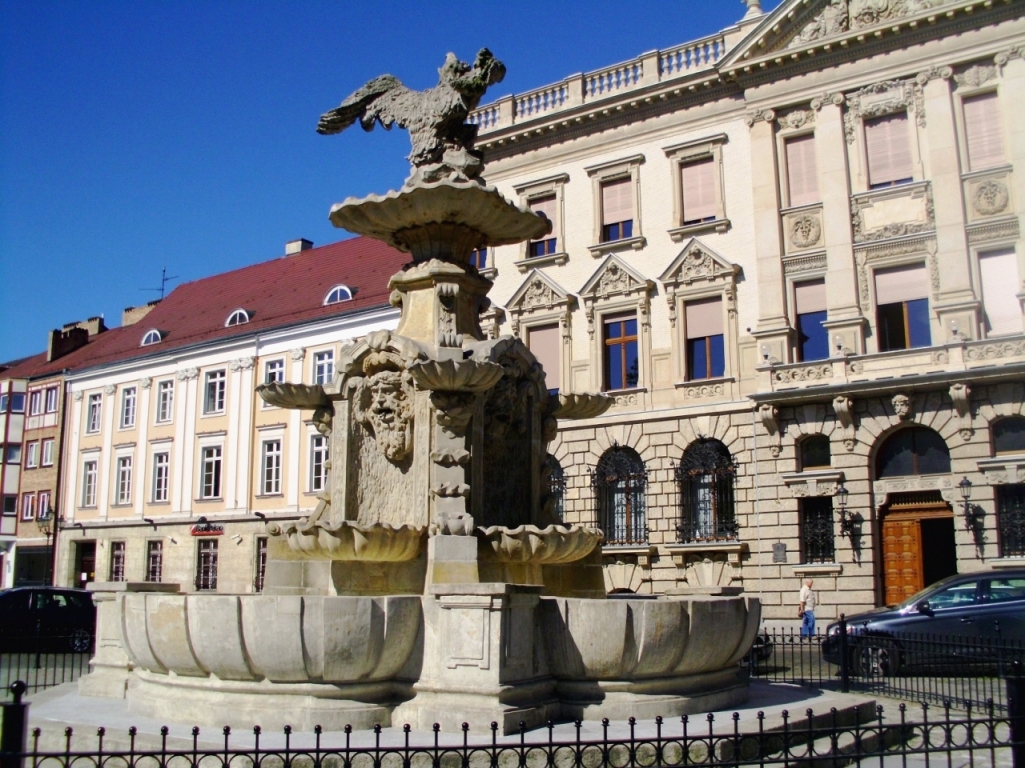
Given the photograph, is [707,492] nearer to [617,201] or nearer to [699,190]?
[699,190]

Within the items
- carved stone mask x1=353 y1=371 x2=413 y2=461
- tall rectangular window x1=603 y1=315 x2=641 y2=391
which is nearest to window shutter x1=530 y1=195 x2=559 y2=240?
tall rectangular window x1=603 y1=315 x2=641 y2=391

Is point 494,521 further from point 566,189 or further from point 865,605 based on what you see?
point 566,189

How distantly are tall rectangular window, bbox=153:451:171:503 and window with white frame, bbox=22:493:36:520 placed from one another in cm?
927

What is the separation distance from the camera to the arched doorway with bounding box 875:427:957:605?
24.4m

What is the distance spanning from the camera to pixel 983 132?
990 inches

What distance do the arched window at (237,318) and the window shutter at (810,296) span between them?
2320cm

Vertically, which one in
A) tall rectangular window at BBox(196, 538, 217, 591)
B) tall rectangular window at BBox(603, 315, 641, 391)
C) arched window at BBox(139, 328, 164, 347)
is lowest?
tall rectangular window at BBox(196, 538, 217, 591)

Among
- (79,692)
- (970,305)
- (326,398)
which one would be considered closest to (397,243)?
(326,398)

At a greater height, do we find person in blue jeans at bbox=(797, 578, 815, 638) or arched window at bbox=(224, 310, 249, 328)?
arched window at bbox=(224, 310, 249, 328)

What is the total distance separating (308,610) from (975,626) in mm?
11695

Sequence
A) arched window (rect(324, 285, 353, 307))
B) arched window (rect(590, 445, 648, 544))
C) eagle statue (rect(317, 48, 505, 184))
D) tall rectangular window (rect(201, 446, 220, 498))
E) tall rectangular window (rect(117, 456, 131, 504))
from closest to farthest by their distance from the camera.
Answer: eagle statue (rect(317, 48, 505, 184)) < arched window (rect(590, 445, 648, 544)) < arched window (rect(324, 285, 353, 307)) < tall rectangular window (rect(201, 446, 220, 498)) < tall rectangular window (rect(117, 456, 131, 504))

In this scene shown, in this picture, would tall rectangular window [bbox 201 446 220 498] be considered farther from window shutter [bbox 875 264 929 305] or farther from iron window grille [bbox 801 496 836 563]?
window shutter [bbox 875 264 929 305]

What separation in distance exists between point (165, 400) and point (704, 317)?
24555 mm

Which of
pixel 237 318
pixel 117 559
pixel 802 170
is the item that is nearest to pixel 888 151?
pixel 802 170
